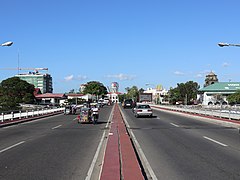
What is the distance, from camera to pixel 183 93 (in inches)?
6112

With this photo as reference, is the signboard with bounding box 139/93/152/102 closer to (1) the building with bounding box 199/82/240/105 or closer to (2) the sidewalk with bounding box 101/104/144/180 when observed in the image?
(1) the building with bounding box 199/82/240/105

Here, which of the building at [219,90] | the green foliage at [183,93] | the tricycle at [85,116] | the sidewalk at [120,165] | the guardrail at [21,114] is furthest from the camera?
the green foliage at [183,93]

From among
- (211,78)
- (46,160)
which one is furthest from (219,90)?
(46,160)

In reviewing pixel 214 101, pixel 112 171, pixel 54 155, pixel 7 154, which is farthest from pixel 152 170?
pixel 214 101

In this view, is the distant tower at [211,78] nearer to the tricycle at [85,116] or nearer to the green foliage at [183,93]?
the green foliage at [183,93]

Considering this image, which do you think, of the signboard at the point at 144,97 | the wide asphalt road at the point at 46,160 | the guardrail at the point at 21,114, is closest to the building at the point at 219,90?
the signboard at the point at 144,97

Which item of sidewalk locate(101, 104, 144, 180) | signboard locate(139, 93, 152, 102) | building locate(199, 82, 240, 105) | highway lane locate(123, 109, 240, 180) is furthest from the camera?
building locate(199, 82, 240, 105)

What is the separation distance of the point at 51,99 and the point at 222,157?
421 ft

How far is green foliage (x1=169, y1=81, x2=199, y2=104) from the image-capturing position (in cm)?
14538

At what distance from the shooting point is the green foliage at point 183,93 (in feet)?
477

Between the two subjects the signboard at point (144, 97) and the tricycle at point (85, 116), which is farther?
the signboard at point (144, 97)

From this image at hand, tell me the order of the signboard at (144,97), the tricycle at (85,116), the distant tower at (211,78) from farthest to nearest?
the distant tower at (211,78), the signboard at (144,97), the tricycle at (85,116)

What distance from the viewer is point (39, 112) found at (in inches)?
1668

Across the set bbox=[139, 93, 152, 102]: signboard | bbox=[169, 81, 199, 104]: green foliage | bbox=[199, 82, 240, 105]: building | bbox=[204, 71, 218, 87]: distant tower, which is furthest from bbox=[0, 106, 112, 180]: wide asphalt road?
bbox=[204, 71, 218, 87]: distant tower
